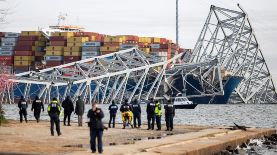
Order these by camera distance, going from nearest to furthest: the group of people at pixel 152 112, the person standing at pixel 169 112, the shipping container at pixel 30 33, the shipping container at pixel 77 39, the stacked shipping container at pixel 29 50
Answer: the person standing at pixel 169 112, the group of people at pixel 152 112, the shipping container at pixel 77 39, the stacked shipping container at pixel 29 50, the shipping container at pixel 30 33

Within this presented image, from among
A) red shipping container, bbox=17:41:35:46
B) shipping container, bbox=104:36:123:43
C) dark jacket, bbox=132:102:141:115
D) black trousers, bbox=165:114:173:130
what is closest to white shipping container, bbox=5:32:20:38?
red shipping container, bbox=17:41:35:46

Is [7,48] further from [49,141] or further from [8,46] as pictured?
[49,141]

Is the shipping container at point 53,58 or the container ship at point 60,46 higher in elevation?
the container ship at point 60,46

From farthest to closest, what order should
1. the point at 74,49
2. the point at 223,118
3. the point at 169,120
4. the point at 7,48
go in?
the point at 7,48, the point at 74,49, the point at 223,118, the point at 169,120

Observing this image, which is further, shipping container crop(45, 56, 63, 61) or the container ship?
shipping container crop(45, 56, 63, 61)

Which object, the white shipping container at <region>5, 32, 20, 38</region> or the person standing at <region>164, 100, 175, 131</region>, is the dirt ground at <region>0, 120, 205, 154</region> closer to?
the person standing at <region>164, 100, 175, 131</region>

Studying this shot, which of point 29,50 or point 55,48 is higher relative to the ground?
point 55,48

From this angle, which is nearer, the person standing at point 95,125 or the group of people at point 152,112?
the person standing at point 95,125

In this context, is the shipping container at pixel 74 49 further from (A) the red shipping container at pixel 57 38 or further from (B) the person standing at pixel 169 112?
(B) the person standing at pixel 169 112

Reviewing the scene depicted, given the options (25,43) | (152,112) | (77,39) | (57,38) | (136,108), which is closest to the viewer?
(152,112)

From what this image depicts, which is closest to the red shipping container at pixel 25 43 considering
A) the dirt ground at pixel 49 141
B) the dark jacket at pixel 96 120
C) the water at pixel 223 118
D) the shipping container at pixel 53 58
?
the shipping container at pixel 53 58

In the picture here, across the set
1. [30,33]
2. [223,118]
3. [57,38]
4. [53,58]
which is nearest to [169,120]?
[223,118]

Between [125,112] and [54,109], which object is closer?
[54,109]

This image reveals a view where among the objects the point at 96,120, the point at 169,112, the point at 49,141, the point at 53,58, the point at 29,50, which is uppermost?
the point at 29,50
